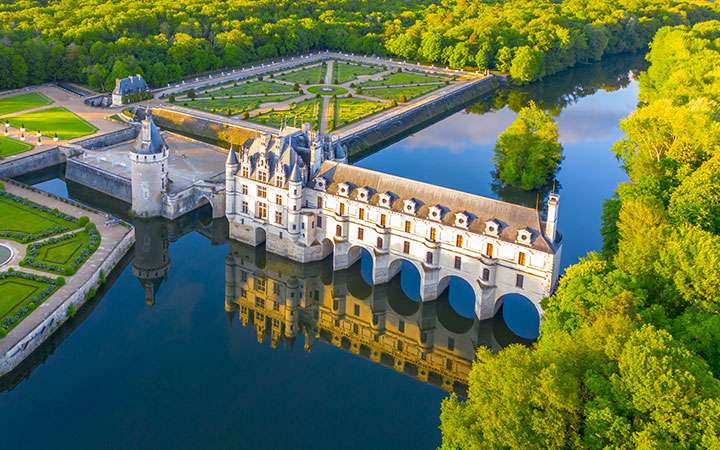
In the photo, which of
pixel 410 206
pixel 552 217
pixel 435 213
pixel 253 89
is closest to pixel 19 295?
pixel 410 206

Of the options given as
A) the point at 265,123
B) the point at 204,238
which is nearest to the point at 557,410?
the point at 204,238

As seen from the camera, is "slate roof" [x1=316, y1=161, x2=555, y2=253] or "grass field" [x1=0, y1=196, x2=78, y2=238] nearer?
"slate roof" [x1=316, y1=161, x2=555, y2=253]

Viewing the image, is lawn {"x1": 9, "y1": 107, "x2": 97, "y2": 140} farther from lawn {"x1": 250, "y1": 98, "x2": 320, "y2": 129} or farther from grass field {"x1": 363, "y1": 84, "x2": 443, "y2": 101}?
grass field {"x1": 363, "y1": 84, "x2": 443, "y2": 101}

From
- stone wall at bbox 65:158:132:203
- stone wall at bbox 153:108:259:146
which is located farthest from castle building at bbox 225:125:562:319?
stone wall at bbox 153:108:259:146

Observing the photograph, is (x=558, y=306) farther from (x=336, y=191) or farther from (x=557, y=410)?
(x=336, y=191)

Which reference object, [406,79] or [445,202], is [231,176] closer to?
[445,202]

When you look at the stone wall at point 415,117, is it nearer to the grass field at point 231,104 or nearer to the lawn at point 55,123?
the grass field at point 231,104
